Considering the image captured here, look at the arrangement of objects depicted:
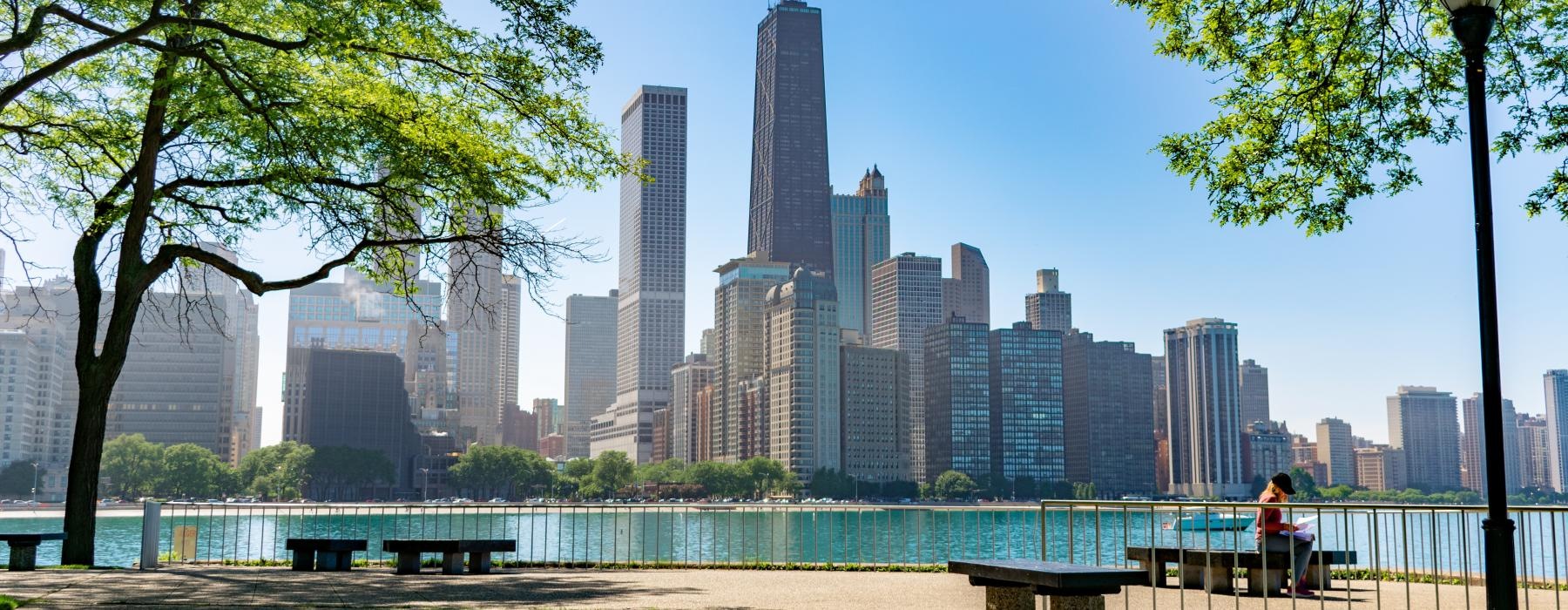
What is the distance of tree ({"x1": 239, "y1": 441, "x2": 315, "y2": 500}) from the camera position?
184 metres

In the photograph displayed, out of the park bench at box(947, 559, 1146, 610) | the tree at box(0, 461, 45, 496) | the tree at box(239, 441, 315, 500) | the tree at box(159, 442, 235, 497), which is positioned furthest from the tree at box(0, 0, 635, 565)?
the tree at box(0, 461, 45, 496)

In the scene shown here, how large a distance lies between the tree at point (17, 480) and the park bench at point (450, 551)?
20588 centimetres

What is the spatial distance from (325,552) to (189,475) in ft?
575

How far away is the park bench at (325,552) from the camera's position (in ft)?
51.6

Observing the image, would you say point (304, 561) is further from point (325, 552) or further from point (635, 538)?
point (635, 538)

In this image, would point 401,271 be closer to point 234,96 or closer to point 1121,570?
point 234,96

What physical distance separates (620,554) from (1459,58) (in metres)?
44.8

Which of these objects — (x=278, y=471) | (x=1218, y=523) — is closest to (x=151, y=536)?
(x=1218, y=523)

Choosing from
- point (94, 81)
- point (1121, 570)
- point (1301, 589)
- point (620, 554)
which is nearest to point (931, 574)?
point (1301, 589)

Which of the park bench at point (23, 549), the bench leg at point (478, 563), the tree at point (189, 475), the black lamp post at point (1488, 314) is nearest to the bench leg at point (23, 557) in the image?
the park bench at point (23, 549)

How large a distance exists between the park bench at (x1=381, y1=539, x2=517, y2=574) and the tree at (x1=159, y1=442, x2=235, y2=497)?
17613 cm

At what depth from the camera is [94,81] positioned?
17094 mm

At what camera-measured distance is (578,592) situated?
40.2ft

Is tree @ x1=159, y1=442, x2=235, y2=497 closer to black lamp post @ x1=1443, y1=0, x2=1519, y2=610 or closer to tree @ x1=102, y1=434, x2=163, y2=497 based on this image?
tree @ x1=102, y1=434, x2=163, y2=497
